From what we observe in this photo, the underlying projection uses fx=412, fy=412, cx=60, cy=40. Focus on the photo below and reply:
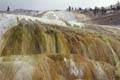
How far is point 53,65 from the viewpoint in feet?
49.2

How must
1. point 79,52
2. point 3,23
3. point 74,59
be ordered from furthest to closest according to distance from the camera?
point 3,23
point 79,52
point 74,59

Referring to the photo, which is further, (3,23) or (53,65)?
(3,23)

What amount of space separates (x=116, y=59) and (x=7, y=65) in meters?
5.97

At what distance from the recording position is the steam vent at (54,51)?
47.6 ft

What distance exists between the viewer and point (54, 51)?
57.9ft

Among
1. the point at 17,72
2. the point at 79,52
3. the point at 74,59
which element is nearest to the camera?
the point at 17,72

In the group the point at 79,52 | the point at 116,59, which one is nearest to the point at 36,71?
the point at 79,52

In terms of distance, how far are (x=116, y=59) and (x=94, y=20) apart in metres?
18.2

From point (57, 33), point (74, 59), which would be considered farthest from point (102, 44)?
point (74, 59)

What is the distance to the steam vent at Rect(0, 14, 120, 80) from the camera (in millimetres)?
14497

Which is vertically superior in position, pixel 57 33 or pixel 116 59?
pixel 57 33

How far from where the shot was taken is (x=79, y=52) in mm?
17953

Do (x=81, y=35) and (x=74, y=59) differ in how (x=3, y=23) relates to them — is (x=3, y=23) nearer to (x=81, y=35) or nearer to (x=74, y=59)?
(x=81, y=35)

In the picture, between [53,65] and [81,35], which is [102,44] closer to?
[81,35]
